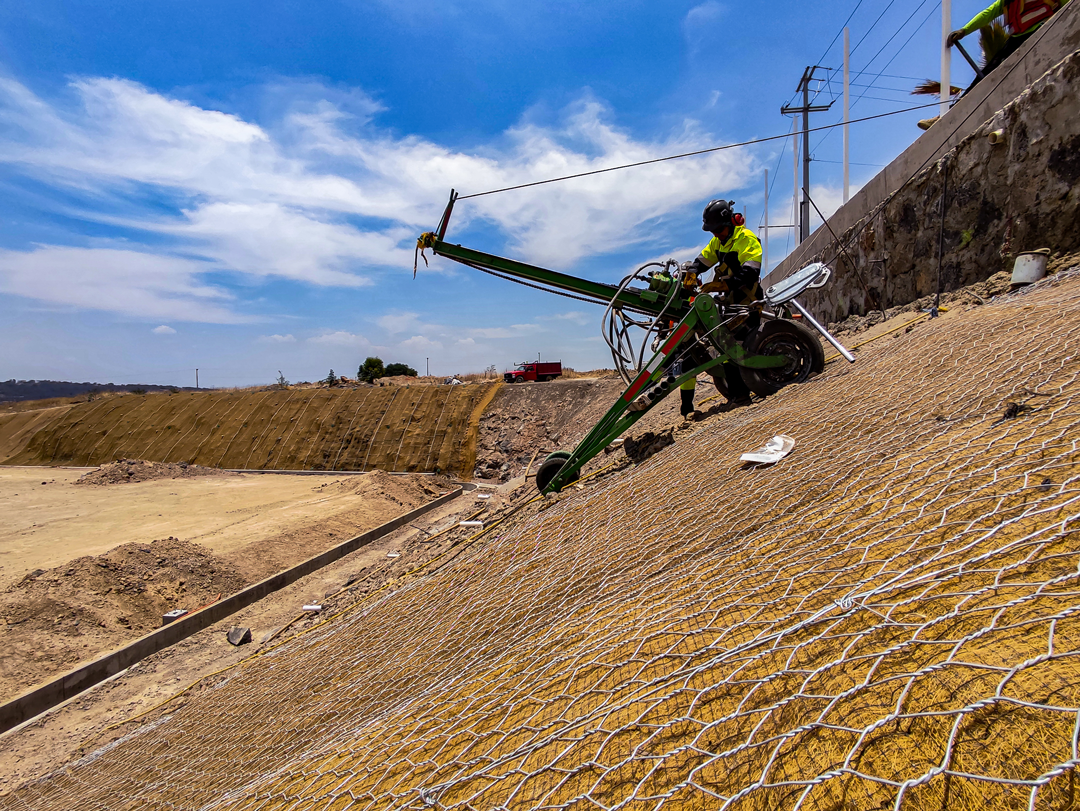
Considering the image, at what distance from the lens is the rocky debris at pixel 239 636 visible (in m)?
7.45

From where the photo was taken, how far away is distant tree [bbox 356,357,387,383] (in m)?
36.7

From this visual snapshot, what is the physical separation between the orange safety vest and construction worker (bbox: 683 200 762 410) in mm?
5511

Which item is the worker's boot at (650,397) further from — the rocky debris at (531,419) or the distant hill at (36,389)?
the distant hill at (36,389)

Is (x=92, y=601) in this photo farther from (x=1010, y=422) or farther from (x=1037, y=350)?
(x=1037, y=350)

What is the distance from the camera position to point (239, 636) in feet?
24.5

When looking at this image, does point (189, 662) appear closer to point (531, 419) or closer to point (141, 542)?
point (141, 542)

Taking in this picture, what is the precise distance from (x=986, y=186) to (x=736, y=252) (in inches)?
136

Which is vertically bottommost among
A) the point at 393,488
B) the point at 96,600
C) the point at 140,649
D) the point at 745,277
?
the point at 140,649

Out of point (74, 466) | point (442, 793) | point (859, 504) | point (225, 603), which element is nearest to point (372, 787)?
point (442, 793)

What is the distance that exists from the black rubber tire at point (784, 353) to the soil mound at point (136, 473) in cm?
1937

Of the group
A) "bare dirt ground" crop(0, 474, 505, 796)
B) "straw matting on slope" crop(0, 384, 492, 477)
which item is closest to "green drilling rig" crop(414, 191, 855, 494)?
"bare dirt ground" crop(0, 474, 505, 796)

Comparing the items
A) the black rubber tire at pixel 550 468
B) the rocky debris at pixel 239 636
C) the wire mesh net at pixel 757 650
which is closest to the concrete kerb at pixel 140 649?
the rocky debris at pixel 239 636

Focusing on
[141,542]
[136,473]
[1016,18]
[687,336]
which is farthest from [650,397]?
[136,473]

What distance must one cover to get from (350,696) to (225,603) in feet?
18.6
